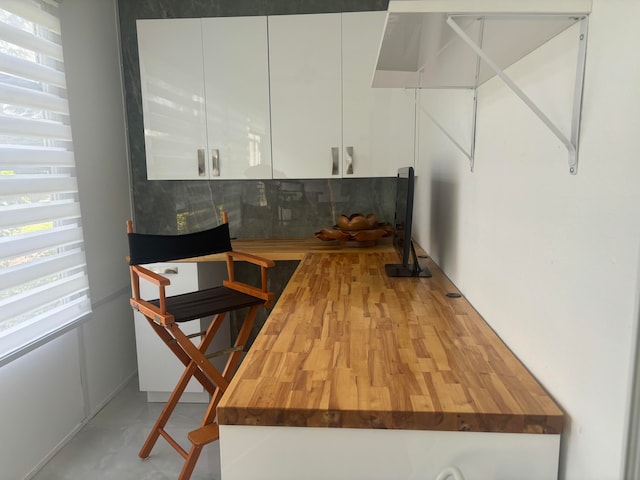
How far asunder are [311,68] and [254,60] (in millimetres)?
356

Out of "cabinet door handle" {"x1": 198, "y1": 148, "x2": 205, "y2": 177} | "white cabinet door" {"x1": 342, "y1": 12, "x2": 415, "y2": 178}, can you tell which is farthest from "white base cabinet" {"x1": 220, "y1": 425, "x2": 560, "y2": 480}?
"cabinet door handle" {"x1": 198, "y1": 148, "x2": 205, "y2": 177}

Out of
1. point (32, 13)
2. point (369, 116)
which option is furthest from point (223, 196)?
A: point (32, 13)

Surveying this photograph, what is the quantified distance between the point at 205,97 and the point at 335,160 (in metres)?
0.90

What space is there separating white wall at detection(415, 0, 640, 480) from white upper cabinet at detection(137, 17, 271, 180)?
1.76 metres

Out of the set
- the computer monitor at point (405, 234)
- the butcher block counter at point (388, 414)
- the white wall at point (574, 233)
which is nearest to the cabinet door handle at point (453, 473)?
the butcher block counter at point (388, 414)

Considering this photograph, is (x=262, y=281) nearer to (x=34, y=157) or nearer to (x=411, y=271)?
(x=411, y=271)

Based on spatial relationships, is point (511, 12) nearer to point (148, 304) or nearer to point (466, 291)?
point (466, 291)

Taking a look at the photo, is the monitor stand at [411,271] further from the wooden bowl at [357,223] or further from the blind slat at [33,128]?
the blind slat at [33,128]

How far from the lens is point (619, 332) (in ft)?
2.25

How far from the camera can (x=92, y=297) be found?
8.80 feet

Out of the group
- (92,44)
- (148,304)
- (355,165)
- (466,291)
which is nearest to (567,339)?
(466,291)

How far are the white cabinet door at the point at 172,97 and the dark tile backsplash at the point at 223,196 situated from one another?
310 mm

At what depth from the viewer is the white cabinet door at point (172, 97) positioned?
2.85 metres

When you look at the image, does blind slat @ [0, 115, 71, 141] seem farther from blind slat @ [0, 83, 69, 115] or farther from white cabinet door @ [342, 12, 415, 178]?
white cabinet door @ [342, 12, 415, 178]
